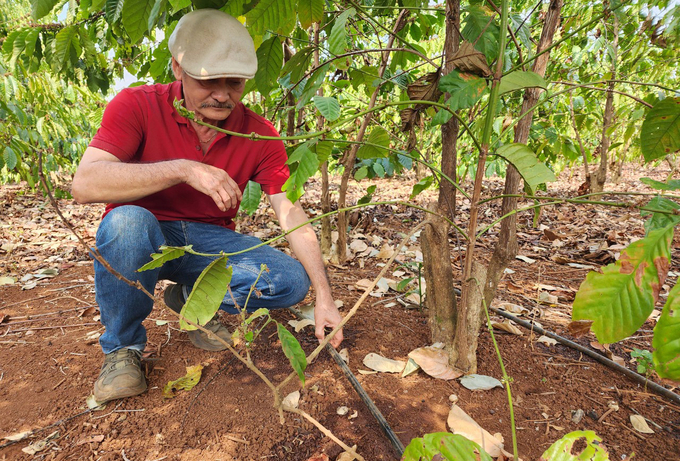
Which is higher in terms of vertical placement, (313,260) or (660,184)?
(660,184)

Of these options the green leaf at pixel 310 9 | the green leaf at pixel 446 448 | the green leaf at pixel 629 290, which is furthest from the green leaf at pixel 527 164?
the green leaf at pixel 310 9

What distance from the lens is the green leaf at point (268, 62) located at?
1.37m

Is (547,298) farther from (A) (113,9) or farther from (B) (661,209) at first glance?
(A) (113,9)

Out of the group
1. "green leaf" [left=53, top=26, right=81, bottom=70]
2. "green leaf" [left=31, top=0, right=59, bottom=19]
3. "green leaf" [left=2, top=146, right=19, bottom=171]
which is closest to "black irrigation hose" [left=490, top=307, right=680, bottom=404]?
"green leaf" [left=31, top=0, right=59, bottom=19]

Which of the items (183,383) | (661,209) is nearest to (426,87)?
(661,209)

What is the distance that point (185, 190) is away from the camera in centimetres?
167

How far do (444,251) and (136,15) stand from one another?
113cm

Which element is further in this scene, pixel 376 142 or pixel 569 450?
pixel 376 142

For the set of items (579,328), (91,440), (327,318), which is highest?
(579,328)

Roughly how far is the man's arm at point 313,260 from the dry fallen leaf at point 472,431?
0.41 meters

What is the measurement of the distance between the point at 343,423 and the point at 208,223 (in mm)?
1063

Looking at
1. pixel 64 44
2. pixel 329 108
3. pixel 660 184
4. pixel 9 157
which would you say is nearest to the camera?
pixel 660 184

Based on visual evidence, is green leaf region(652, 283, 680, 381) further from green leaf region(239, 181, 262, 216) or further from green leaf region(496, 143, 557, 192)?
green leaf region(239, 181, 262, 216)

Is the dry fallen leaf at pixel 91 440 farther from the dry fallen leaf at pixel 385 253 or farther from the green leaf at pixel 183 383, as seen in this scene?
the dry fallen leaf at pixel 385 253
